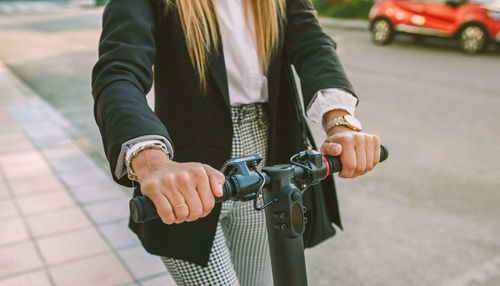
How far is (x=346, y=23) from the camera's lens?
1788cm

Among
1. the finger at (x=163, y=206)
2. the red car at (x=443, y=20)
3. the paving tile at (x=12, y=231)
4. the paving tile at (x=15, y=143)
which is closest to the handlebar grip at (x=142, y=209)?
the finger at (x=163, y=206)

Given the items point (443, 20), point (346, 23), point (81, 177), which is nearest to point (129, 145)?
point (81, 177)

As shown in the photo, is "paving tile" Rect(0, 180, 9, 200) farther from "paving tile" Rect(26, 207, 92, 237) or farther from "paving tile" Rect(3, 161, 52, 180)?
"paving tile" Rect(26, 207, 92, 237)

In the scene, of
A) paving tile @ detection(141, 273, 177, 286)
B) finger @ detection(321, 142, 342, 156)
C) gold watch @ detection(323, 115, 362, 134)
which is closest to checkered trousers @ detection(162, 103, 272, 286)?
gold watch @ detection(323, 115, 362, 134)

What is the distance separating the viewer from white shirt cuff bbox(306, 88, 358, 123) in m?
1.57

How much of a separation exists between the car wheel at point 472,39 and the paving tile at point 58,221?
9.89 meters

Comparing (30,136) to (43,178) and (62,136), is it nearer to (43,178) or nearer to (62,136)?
(62,136)

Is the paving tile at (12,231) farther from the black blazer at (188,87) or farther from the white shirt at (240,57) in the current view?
the white shirt at (240,57)

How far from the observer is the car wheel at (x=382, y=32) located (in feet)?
44.0

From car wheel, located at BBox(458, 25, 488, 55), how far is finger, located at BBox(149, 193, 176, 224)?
39.2 feet

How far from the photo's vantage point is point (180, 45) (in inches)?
63.6

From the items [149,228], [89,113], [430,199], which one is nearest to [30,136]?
[89,113]

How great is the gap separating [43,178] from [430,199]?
3497mm

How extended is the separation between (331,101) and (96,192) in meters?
3.68
